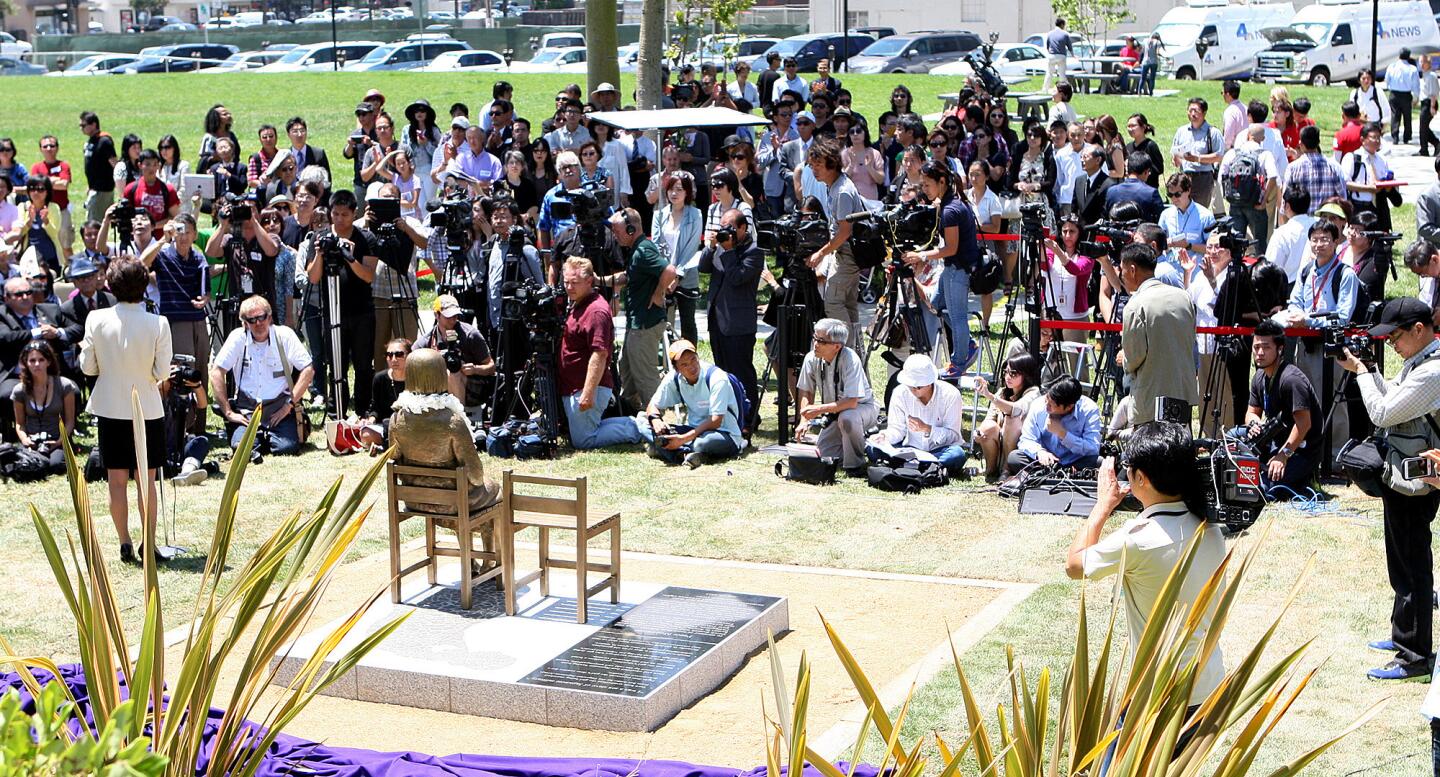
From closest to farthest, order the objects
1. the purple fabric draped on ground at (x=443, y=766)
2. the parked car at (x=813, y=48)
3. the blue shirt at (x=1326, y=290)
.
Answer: the purple fabric draped on ground at (x=443, y=766), the blue shirt at (x=1326, y=290), the parked car at (x=813, y=48)

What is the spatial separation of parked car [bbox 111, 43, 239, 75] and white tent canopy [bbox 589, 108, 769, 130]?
36195mm

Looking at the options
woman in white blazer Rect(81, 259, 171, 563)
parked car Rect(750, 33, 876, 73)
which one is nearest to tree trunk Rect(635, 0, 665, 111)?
woman in white blazer Rect(81, 259, 171, 563)

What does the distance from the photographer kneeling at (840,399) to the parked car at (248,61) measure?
134 ft

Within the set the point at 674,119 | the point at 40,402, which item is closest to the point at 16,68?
the point at 674,119

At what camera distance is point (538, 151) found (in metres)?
16.5

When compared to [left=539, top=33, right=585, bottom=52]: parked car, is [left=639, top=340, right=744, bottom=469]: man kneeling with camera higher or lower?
lower

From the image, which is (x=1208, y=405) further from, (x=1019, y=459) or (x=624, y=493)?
(x=624, y=493)

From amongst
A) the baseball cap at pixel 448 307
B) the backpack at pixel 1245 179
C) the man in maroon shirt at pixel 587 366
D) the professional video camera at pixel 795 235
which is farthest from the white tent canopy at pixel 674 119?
the backpack at pixel 1245 179

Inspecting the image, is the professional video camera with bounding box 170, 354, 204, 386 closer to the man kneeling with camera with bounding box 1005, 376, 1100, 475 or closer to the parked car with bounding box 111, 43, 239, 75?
the man kneeling with camera with bounding box 1005, 376, 1100, 475

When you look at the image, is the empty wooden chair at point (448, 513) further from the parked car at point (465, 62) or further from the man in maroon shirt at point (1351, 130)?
the parked car at point (465, 62)

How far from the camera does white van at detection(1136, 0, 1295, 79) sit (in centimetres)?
3656

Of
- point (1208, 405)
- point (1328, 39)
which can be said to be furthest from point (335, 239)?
point (1328, 39)

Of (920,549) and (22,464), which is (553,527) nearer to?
(920,549)

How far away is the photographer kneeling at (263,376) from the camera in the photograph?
1210 cm
